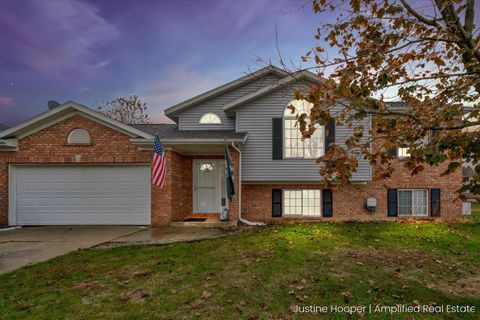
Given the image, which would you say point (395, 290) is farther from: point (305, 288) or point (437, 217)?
point (437, 217)

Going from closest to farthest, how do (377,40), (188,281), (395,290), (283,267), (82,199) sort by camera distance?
(377,40) → (395,290) → (188,281) → (283,267) → (82,199)

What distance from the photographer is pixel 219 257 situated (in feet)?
20.1

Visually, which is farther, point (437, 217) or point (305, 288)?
point (437, 217)

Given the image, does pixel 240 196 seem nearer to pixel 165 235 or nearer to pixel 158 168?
pixel 165 235

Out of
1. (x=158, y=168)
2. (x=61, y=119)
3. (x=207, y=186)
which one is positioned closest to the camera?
(x=158, y=168)

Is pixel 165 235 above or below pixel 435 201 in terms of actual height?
below

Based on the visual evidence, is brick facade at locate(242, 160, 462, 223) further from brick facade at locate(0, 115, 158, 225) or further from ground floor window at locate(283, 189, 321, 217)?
brick facade at locate(0, 115, 158, 225)

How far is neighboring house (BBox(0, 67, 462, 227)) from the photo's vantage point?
34.2ft

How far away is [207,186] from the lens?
40.0 ft

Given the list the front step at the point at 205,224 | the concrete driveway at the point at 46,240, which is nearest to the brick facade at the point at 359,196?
the front step at the point at 205,224

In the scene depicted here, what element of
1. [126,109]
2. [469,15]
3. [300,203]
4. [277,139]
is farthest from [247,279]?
[126,109]

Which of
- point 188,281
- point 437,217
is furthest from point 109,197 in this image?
point 437,217

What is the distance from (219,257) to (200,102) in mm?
7901

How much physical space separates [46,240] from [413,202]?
13.9 m
